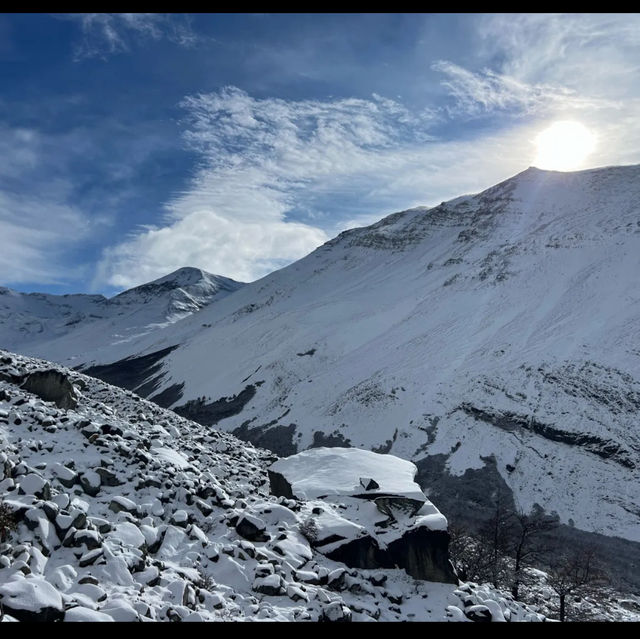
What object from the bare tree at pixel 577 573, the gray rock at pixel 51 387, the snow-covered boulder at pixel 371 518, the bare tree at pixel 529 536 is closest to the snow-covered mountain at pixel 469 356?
the bare tree at pixel 529 536

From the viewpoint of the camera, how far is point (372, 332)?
66125 mm

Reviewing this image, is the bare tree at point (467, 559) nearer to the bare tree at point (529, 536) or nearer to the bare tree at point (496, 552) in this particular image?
the bare tree at point (496, 552)

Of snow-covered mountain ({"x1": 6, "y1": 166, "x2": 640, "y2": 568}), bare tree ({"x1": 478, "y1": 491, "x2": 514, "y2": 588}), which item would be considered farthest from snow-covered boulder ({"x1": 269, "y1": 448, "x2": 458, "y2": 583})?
snow-covered mountain ({"x1": 6, "y1": 166, "x2": 640, "y2": 568})

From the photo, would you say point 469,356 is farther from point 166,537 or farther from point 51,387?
point 166,537

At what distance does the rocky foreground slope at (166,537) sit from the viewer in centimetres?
765

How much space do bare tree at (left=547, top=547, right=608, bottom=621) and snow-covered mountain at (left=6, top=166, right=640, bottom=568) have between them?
18.4ft

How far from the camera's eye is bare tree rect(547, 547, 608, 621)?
19172 mm

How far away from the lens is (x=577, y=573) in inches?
889

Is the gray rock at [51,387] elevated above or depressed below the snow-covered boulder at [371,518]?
above

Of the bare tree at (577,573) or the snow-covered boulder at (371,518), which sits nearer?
the snow-covered boulder at (371,518)

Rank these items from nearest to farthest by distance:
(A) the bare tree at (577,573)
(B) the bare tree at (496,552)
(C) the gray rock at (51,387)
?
(C) the gray rock at (51,387)
(A) the bare tree at (577,573)
(B) the bare tree at (496,552)

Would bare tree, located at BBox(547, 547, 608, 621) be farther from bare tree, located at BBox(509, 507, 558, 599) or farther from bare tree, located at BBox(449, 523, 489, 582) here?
bare tree, located at BBox(449, 523, 489, 582)

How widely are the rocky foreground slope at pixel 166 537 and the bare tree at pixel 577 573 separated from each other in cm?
825

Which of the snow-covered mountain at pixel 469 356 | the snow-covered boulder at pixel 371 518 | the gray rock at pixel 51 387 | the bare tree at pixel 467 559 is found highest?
the snow-covered mountain at pixel 469 356
